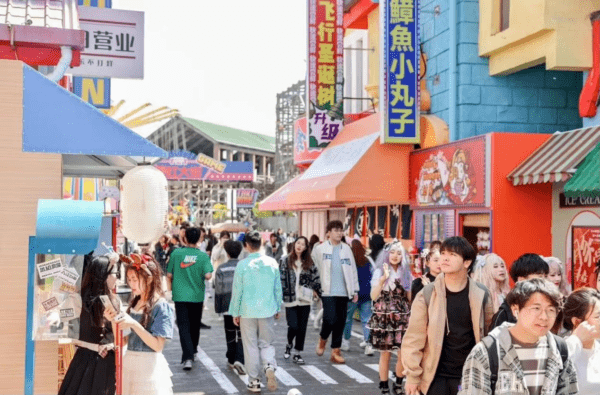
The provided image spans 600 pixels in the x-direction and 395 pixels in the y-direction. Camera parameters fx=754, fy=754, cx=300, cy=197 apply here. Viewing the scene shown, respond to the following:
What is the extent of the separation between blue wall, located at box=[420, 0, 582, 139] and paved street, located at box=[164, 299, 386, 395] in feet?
16.2

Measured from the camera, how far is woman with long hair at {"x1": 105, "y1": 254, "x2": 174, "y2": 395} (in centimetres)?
563

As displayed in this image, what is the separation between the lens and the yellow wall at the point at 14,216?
576 cm

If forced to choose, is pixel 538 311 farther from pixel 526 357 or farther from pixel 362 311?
pixel 362 311

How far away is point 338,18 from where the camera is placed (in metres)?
17.9

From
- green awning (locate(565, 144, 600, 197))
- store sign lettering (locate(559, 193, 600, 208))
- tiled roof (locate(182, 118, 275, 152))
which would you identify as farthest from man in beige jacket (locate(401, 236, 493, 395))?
tiled roof (locate(182, 118, 275, 152))

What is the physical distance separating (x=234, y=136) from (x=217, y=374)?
160 feet

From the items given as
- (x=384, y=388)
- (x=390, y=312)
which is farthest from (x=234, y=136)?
(x=384, y=388)

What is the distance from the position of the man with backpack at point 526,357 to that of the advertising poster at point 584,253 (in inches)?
280

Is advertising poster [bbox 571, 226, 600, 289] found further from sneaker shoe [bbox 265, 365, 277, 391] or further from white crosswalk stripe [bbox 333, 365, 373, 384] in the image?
sneaker shoe [bbox 265, 365, 277, 391]

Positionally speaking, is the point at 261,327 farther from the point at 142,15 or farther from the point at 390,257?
the point at 142,15

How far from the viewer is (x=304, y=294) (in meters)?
11.0

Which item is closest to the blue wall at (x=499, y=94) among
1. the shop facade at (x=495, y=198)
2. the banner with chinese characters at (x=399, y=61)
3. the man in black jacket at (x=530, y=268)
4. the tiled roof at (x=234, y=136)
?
the banner with chinese characters at (x=399, y=61)

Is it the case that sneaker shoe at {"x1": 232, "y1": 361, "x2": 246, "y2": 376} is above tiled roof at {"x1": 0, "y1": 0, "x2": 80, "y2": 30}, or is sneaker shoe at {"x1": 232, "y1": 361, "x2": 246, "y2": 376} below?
below

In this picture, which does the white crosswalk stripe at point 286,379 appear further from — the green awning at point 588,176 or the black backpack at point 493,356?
the black backpack at point 493,356
